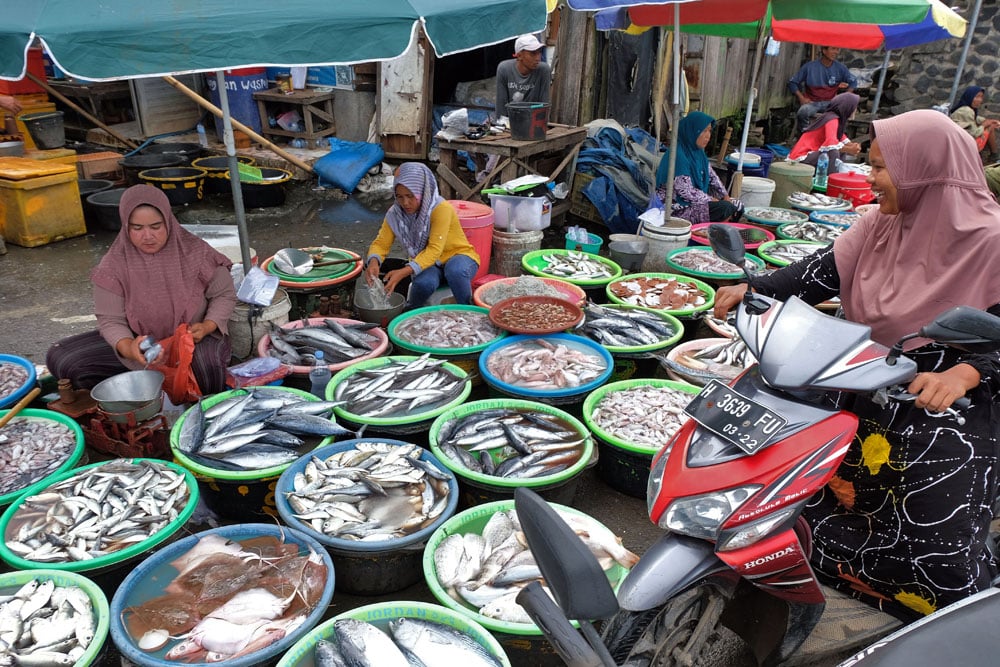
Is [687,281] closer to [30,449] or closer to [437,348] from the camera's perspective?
[437,348]

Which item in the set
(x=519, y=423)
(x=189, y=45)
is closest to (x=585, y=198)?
(x=519, y=423)

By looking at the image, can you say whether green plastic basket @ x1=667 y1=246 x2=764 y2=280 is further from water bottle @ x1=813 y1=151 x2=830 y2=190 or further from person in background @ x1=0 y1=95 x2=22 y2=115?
person in background @ x1=0 y1=95 x2=22 y2=115

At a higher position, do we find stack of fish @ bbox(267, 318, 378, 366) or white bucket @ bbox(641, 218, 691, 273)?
white bucket @ bbox(641, 218, 691, 273)

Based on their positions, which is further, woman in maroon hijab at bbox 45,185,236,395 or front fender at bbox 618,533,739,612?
woman in maroon hijab at bbox 45,185,236,395

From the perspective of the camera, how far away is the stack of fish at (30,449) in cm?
326

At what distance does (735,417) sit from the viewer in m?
2.05

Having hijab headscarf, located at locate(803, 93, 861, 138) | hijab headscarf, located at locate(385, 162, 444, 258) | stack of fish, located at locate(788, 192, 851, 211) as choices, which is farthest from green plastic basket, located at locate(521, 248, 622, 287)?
hijab headscarf, located at locate(803, 93, 861, 138)

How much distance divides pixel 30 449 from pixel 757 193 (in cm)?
783

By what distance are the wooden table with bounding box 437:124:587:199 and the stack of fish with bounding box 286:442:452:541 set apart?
4316 mm

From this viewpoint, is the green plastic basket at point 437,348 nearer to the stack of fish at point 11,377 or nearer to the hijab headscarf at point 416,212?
the hijab headscarf at point 416,212

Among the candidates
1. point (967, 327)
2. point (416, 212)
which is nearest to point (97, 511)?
point (416, 212)

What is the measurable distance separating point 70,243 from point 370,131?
15.4ft

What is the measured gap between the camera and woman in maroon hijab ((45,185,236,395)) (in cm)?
380

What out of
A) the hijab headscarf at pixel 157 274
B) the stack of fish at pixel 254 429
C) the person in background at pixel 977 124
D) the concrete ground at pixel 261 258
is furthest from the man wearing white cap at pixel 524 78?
the person in background at pixel 977 124
